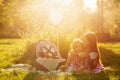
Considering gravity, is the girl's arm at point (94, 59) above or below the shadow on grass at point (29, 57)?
above

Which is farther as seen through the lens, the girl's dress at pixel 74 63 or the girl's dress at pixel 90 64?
the girl's dress at pixel 74 63

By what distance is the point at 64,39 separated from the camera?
16844mm

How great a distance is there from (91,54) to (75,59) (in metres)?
0.95

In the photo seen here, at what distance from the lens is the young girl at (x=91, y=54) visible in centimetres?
1108

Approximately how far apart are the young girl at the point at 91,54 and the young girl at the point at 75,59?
0.76 feet

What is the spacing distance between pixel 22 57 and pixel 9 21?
31.8 meters

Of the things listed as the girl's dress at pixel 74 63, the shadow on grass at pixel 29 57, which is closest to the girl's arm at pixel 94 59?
the girl's dress at pixel 74 63

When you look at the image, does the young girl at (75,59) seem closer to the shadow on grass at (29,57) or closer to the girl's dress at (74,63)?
the girl's dress at (74,63)

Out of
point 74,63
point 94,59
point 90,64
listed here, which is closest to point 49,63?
point 74,63

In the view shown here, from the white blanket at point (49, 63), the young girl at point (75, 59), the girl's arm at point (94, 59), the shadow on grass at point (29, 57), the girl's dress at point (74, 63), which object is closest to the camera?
the girl's arm at point (94, 59)

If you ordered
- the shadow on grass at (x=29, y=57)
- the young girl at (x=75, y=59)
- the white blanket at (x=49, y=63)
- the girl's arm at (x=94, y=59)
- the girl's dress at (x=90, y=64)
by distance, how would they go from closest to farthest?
the girl's arm at (x=94, y=59)
the girl's dress at (x=90, y=64)
the young girl at (x=75, y=59)
the white blanket at (x=49, y=63)
the shadow on grass at (x=29, y=57)

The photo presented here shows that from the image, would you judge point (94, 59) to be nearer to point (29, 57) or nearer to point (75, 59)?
point (75, 59)

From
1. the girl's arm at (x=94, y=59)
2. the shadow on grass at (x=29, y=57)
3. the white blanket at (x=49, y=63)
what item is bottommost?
the shadow on grass at (x=29, y=57)

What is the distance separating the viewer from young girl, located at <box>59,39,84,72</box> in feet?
38.1
